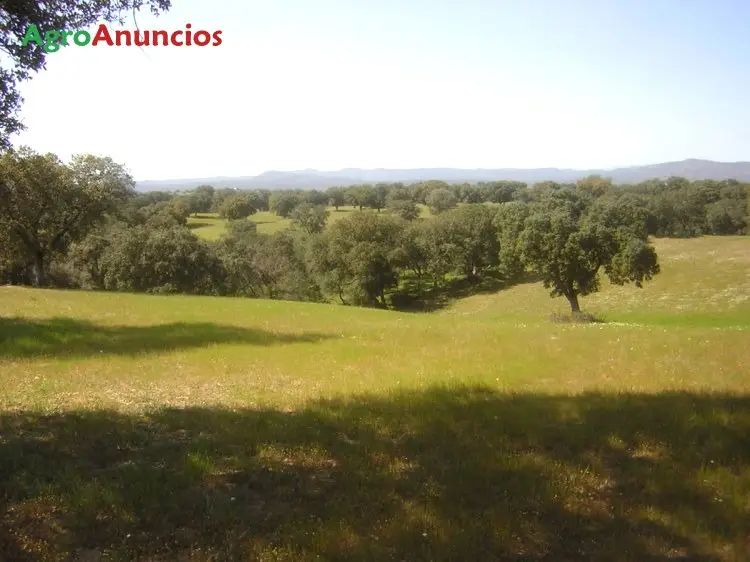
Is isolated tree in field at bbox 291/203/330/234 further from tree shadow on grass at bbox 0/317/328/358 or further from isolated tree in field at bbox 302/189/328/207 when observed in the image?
tree shadow on grass at bbox 0/317/328/358

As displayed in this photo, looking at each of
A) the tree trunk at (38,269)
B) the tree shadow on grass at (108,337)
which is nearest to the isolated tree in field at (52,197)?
the tree trunk at (38,269)

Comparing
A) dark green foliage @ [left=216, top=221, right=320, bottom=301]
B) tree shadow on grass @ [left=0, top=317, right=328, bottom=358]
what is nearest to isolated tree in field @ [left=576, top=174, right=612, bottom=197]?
dark green foliage @ [left=216, top=221, right=320, bottom=301]

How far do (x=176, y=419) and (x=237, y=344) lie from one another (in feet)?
33.5

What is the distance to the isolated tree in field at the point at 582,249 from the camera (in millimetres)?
40625

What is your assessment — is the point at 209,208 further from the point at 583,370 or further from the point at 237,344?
the point at 583,370

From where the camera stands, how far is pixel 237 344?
19328mm

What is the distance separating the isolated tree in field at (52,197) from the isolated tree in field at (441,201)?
102 metres

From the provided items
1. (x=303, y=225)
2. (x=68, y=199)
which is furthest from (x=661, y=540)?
(x=303, y=225)

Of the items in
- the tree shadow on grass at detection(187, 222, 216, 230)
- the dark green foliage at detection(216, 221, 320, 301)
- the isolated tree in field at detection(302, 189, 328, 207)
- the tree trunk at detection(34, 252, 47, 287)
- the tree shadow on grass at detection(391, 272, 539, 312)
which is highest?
the isolated tree in field at detection(302, 189, 328, 207)

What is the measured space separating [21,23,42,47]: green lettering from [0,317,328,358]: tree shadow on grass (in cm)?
1010

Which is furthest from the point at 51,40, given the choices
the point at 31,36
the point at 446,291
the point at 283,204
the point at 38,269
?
the point at 283,204

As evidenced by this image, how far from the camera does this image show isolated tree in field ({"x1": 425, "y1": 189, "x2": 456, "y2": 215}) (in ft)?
454

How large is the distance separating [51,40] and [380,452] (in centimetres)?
992

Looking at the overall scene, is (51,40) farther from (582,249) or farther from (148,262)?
(148,262)
